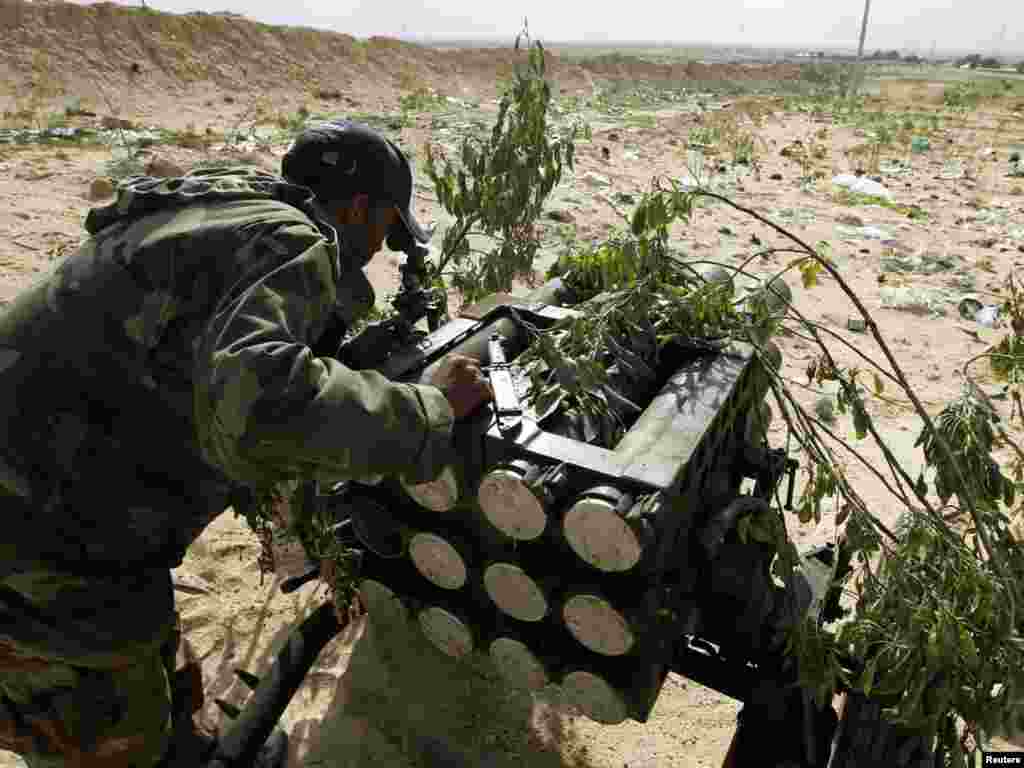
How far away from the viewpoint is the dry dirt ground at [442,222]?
2879mm

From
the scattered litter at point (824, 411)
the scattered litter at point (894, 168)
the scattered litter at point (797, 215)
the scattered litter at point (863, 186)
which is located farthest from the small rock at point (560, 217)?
the scattered litter at point (894, 168)

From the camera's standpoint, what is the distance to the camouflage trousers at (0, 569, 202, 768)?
1915 mm

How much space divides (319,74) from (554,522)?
27.4 metres

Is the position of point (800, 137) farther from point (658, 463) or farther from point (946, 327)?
A: point (658, 463)

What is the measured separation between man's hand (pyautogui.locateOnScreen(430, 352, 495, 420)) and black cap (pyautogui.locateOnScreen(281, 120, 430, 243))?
0.53m

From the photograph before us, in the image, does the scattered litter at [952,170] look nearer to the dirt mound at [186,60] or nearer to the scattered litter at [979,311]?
the scattered litter at [979,311]

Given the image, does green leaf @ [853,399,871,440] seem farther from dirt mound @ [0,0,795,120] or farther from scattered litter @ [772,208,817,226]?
dirt mound @ [0,0,795,120]

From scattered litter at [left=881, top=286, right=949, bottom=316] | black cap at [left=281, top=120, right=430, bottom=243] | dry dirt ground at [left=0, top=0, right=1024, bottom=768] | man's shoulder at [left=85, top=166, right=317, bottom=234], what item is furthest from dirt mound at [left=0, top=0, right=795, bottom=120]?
man's shoulder at [left=85, top=166, right=317, bottom=234]

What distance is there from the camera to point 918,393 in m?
5.74

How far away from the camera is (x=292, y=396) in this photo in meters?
1.51

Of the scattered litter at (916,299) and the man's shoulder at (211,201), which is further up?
the man's shoulder at (211,201)

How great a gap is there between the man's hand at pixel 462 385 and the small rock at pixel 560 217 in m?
7.01

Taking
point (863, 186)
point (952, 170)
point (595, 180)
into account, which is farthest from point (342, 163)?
point (952, 170)

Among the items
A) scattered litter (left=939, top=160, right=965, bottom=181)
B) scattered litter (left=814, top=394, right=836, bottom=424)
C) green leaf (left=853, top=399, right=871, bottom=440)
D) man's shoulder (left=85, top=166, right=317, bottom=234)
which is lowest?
scattered litter (left=814, top=394, right=836, bottom=424)
